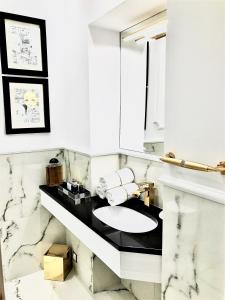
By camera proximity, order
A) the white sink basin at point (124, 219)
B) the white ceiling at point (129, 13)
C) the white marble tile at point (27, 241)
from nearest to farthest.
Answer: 1. the white ceiling at point (129, 13)
2. the white sink basin at point (124, 219)
3. the white marble tile at point (27, 241)

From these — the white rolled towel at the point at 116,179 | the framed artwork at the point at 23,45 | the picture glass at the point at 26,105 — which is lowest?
the white rolled towel at the point at 116,179

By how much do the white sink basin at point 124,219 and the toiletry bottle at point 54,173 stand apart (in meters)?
0.66

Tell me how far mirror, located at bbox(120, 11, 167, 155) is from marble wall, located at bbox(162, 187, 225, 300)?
2.02 ft

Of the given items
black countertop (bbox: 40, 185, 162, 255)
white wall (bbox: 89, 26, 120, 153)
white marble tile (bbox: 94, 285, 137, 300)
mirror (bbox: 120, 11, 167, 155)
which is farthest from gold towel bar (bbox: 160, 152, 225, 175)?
white marble tile (bbox: 94, 285, 137, 300)

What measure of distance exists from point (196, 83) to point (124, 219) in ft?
3.48

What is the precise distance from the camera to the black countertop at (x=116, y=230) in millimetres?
1220

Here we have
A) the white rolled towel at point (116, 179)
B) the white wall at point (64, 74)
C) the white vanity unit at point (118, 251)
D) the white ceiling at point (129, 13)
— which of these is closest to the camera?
the white vanity unit at point (118, 251)

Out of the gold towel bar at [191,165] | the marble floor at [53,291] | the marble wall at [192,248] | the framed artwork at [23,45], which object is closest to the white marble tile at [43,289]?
the marble floor at [53,291]

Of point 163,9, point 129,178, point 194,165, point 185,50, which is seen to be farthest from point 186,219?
point 163,9

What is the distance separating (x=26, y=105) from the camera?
81.3 inches

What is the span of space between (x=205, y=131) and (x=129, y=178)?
95cm

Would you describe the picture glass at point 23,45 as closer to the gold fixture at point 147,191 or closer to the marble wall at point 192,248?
the gold fixture at point 147,191

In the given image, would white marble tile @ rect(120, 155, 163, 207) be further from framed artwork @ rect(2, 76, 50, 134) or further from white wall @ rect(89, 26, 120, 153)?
framed artwork @ rect(2, 76, 50, 134)

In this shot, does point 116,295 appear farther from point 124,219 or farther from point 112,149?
point 112,149
